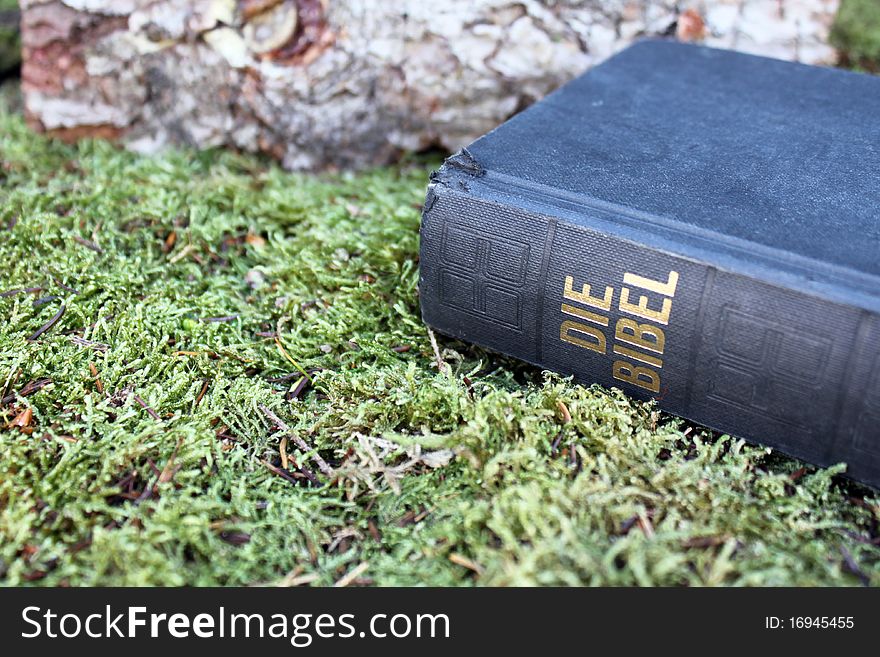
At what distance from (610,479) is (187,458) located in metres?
0.42

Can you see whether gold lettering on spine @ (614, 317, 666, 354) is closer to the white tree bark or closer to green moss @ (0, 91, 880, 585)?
green moss @ (0, 91, 880, 585)

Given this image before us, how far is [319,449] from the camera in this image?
974 millimetres

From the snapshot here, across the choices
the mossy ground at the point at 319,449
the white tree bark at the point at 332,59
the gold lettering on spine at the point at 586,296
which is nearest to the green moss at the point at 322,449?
the mossy ground at the point at 319,449

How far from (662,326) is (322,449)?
0.38 m

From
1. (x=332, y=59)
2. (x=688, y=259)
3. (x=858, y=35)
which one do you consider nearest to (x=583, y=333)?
(x=688, y=259)

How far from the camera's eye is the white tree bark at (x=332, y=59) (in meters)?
1.40

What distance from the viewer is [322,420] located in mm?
987

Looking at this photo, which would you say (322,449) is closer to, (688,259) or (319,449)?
(319,449)

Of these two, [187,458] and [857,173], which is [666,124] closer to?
[857,173]

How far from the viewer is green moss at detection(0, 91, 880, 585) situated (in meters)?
0.82

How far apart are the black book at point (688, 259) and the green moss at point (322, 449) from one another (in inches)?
2.1

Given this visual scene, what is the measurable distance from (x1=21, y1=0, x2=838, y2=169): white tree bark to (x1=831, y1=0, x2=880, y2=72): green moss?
0.23 m
